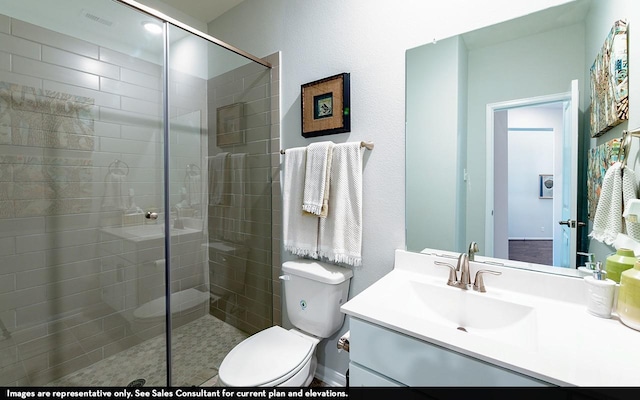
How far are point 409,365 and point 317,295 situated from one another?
0.70 metres

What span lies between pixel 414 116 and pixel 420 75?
0.60 feet

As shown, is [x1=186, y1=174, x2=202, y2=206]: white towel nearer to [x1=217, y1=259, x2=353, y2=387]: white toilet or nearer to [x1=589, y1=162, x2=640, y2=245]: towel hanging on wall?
[x1=217, y1=259, x2=353, y2=387]: white toilet

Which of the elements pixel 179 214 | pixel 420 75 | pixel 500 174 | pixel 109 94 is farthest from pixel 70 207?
pixel 500 174

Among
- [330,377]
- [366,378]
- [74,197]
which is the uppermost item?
[74,197]

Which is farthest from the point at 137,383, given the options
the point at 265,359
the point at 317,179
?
the point at 317,179

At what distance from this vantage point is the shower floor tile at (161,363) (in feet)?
5.08

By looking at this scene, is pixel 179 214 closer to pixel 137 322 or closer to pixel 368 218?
pixel 137 322

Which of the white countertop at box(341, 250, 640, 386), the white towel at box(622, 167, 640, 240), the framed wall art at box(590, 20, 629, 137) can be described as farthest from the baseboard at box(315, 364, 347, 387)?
the framed wall art at box(590, 20, 629, 137)

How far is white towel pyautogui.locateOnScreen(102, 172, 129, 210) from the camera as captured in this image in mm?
1584

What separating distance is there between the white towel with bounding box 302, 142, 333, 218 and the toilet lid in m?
0.64

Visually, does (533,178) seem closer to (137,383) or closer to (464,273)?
(464,273)

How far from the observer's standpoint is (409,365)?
822mm

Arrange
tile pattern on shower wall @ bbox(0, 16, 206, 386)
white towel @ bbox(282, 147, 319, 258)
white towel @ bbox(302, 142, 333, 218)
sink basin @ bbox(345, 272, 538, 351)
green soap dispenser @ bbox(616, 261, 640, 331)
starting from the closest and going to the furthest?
1. green soap dispenser @ bbox(616, 261, 640, 331)
2. sink basin @ bbox(345, 272, 538, 351)
3. tile pattern on shower wall @ bbox(0, 16, 206, 386)
4. white towel @ bbox(302, 142, 333, 218)
5. white towel @ bbox(282, 147, 319, 258)

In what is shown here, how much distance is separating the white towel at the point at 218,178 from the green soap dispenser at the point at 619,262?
178cm
